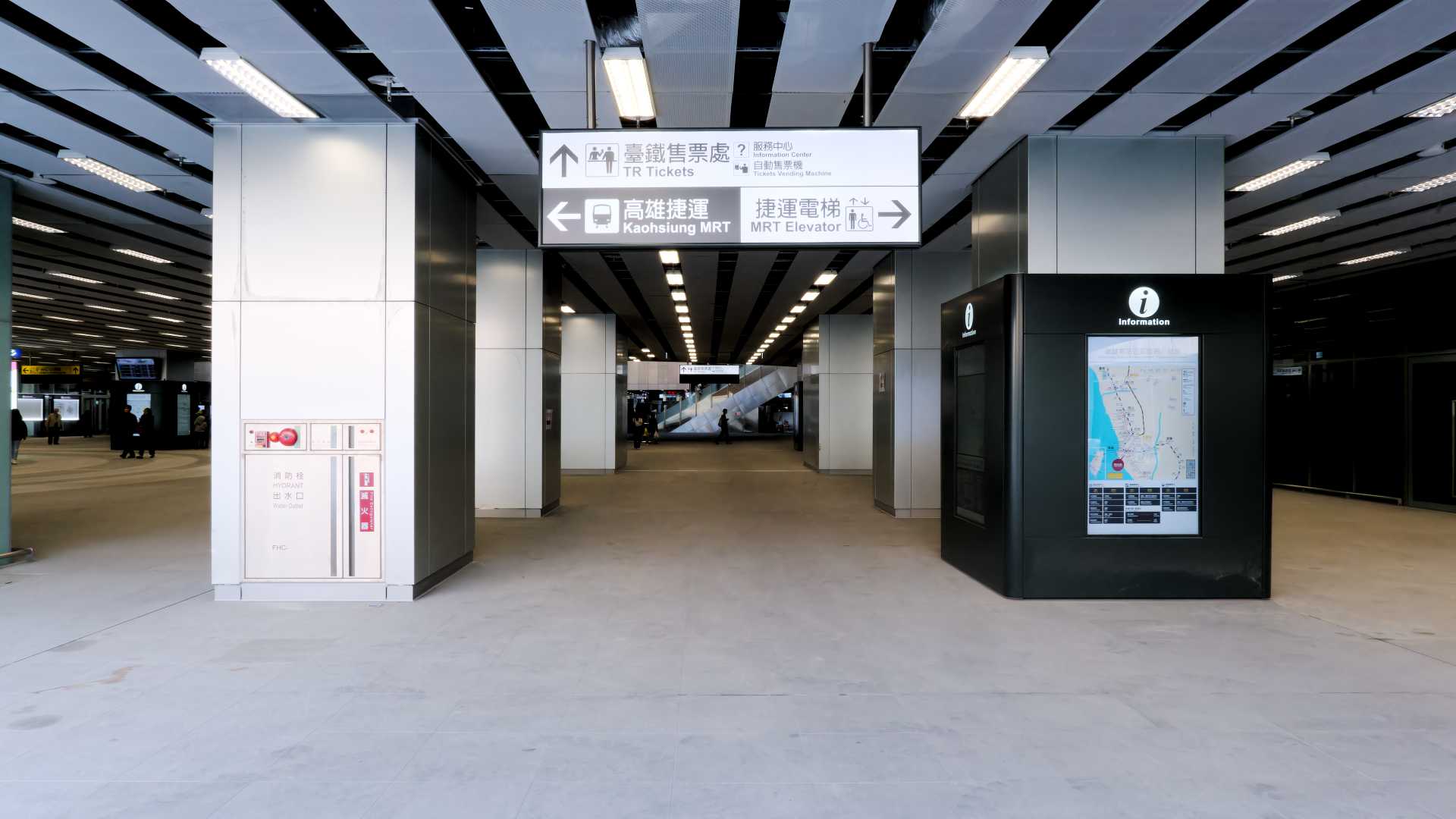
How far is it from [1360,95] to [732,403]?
3228 centimetres

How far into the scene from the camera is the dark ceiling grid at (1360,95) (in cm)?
477

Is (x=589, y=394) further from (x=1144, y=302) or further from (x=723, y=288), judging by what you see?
(x=1144, y=302)

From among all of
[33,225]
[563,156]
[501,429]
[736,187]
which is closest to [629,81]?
[563,156]

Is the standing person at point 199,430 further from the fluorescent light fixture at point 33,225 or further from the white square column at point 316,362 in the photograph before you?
the white square column at point 316,362

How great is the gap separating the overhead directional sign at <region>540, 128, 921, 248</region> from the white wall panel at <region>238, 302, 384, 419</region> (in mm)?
2342

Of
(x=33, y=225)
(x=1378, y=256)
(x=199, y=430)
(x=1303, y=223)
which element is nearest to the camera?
Answer: (x=1303, y=223)

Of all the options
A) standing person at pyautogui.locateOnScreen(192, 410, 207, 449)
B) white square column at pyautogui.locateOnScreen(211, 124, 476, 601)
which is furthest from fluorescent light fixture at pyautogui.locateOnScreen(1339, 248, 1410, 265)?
standing person at pyautogui.locateOnScreen(192, 410, 207, 449)

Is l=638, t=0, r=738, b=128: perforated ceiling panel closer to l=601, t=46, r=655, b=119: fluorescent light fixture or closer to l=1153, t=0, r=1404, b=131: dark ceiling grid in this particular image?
l=601, t=46, r=655, b=119: fluorescent light fixture

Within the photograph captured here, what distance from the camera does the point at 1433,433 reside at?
11.6 m

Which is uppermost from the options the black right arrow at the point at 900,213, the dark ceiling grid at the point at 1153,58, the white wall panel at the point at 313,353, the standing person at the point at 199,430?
the dark ceiling grid at the point at 1153,58

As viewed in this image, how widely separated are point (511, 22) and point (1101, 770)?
16.7 ft

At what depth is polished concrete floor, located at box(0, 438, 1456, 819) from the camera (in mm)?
2930

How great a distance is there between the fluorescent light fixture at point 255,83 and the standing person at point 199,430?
88.2ft

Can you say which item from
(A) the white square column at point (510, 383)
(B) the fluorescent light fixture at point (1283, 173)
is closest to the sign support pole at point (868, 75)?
(B) the fluorescent light fixture at point (1283, 173)
